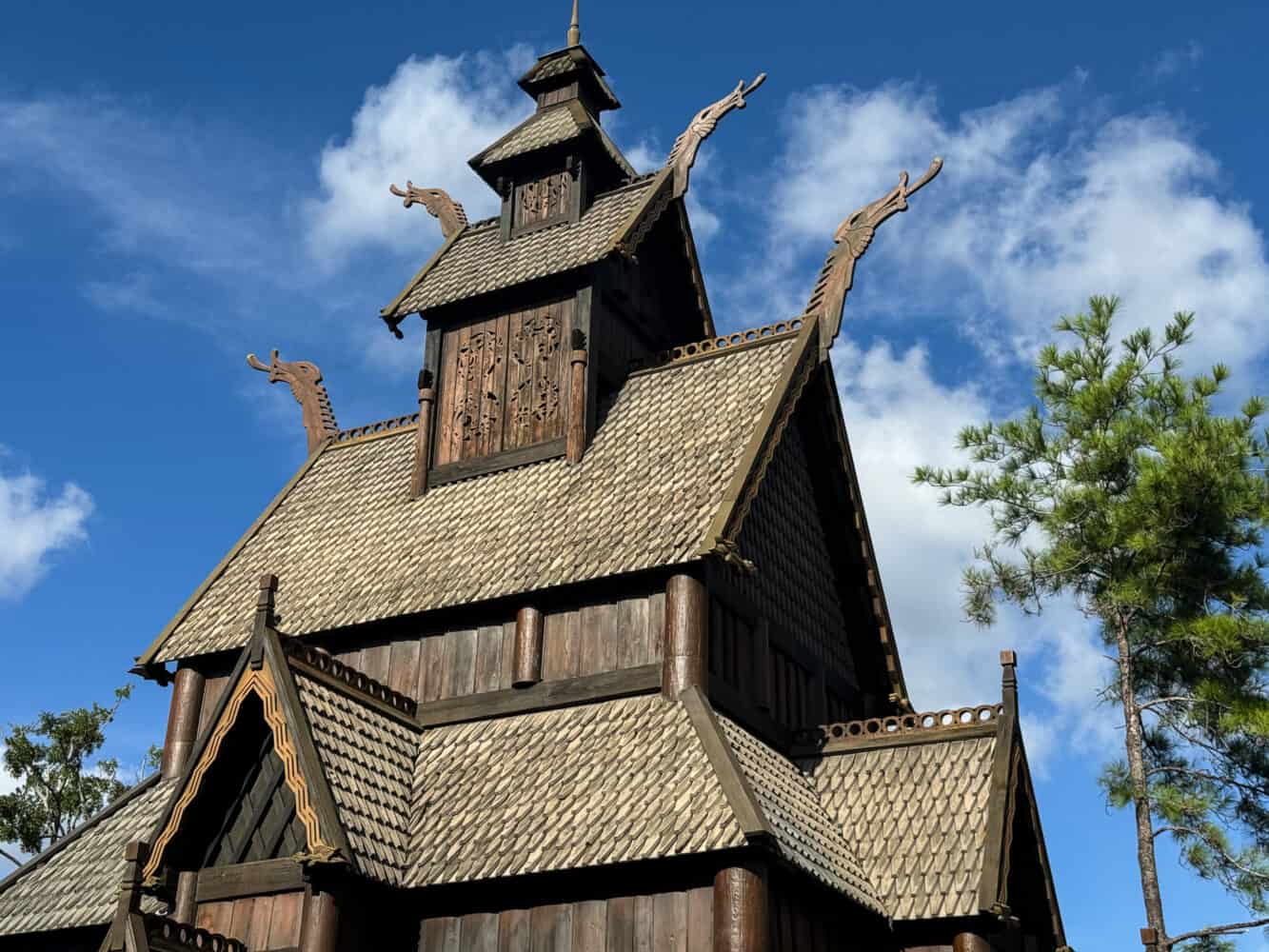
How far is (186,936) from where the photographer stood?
585 inches

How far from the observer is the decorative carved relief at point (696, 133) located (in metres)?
23.8

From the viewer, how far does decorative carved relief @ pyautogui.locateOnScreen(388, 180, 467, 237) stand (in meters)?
26.9

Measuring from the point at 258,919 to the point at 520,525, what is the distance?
658cm

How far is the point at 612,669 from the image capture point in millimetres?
18188

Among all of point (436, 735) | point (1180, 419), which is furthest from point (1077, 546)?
point (436, 735)

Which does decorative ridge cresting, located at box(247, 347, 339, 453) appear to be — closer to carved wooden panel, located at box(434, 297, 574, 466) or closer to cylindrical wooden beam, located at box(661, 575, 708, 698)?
carved wooden panel, located at box(434, 297, 574, 466)

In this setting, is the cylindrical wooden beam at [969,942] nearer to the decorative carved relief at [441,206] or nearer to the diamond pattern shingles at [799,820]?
the diamond pattern shingles at [799,820]

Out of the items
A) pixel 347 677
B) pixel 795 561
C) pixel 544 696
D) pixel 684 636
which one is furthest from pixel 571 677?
pixel 795 561

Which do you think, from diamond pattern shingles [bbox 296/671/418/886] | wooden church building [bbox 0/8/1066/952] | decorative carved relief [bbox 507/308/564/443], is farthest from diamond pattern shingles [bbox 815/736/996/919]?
decorative carved relief [bbox 507/308/564/443]

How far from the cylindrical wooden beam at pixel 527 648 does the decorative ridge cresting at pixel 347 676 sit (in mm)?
1516

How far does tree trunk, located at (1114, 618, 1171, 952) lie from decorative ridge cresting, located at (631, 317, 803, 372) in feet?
25.7

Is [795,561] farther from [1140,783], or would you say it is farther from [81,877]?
[81,877]

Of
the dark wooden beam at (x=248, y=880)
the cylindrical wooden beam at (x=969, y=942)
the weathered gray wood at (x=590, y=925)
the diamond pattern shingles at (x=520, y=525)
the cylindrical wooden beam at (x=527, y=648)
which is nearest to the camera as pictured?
the weathered gray wood at (x=590, y=925)

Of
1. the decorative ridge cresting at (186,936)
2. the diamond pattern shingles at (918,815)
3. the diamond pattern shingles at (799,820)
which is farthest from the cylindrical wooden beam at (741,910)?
the decorative ridge cresting at (186,936)
